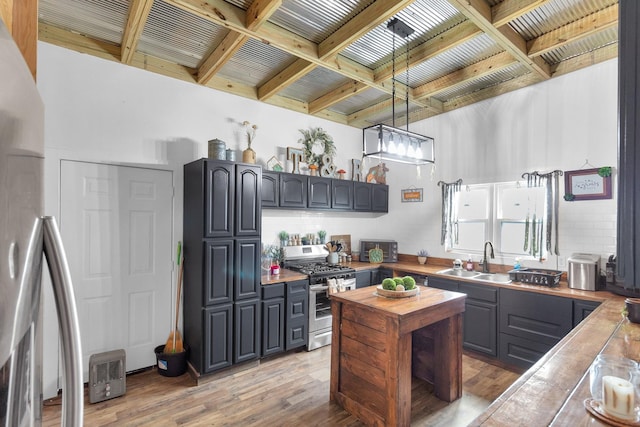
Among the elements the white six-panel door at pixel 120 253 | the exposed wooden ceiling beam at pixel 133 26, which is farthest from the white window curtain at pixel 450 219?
the exposed wooden ceiling beam at pixel 133 26

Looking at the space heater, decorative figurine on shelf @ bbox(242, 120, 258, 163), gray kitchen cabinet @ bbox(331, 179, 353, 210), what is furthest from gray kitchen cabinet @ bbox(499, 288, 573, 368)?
the space heater

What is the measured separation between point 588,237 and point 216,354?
398 centimetres

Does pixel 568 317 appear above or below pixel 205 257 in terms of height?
below

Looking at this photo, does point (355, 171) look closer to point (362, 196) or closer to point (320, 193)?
point (362, 196)

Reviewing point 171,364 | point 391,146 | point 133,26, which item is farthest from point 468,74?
point 171,364

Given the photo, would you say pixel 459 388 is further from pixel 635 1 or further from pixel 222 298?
pixel 635 1

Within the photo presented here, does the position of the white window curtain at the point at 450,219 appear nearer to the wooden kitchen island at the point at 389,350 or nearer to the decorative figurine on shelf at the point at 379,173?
the decorative figurine on shelf at the point at 379,173

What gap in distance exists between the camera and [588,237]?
3.31 meters

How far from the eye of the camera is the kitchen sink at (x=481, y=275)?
3.54 metres

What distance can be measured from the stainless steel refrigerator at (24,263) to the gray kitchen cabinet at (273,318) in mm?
2757

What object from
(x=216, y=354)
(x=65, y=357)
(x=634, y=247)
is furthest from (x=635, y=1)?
(x=216, y=354)

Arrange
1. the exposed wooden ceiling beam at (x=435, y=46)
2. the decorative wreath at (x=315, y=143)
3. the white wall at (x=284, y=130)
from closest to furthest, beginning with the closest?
1. the exposed wooden ceiling beam at (x=435, y=46)
2. the white wall at (x=284, y=130)
3. the decorative wreath at (x=315, y=143)

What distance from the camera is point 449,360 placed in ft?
8.82

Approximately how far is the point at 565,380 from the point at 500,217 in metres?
3.02
